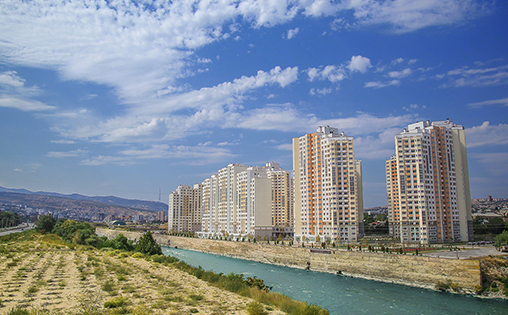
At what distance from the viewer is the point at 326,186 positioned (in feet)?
212

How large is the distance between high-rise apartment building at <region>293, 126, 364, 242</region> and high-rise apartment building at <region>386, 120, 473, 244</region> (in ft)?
28.7

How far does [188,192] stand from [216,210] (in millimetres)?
27720

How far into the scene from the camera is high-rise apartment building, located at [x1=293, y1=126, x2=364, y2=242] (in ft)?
203

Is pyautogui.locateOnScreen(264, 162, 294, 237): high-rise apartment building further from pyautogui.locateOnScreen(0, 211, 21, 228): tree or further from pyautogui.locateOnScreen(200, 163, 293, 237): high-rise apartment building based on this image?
pyautogui.locateOnScreen(0, 211, 21, 228): tree

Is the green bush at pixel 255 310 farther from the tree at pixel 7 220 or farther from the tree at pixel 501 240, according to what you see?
the tree at pixel 7 220

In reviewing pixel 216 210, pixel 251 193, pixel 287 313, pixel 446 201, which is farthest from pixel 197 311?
pixel 216 210

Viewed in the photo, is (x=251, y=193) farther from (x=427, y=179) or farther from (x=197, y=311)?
(x=197, y=311)

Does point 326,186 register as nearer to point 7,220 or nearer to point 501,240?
point 501,240

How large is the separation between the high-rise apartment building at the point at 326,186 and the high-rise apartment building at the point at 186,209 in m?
56.7

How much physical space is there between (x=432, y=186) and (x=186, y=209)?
83296mm

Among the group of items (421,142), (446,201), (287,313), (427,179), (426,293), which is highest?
(421,142)

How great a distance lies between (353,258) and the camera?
144 ft

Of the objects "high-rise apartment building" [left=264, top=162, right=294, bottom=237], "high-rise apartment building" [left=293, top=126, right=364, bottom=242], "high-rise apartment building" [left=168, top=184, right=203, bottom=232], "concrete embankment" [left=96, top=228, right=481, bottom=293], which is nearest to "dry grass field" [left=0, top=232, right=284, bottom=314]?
"concrete embankment" [left=96, top=228, right=481, bottom=293]

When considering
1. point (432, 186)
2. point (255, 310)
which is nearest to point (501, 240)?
point (432, 186)
